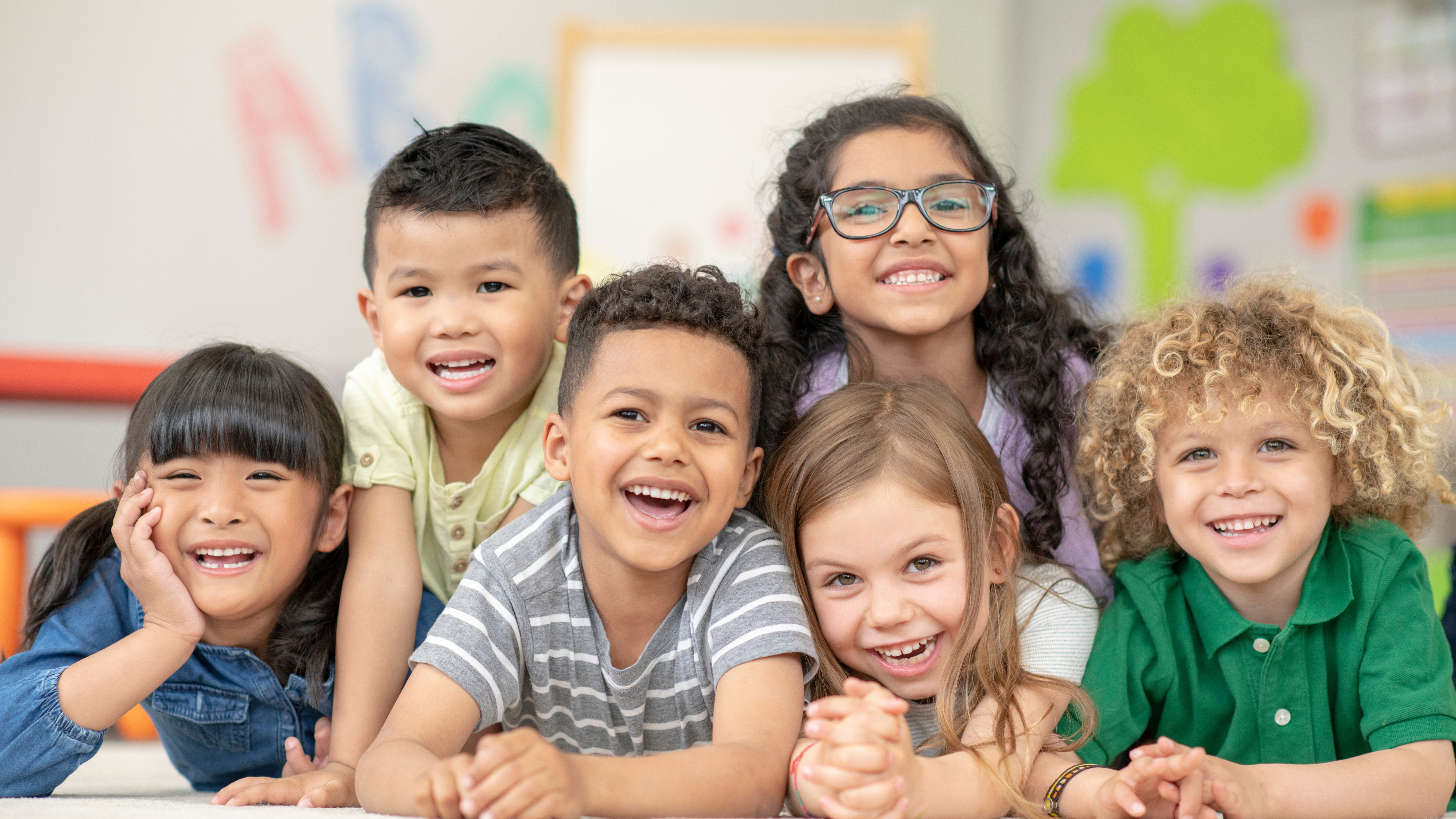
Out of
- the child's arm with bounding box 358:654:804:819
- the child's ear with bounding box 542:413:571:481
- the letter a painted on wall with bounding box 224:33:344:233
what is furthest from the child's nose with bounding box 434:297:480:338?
the letter a painted on wall with bounding box 224:33:344:233

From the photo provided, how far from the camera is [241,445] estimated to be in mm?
1389

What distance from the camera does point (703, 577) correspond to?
131 centimetres

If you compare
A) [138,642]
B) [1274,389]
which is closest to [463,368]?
[138,642]

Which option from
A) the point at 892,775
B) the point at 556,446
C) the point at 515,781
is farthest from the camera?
the point at 556,446

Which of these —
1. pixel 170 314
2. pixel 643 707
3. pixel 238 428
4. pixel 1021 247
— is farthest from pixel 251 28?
pixel 643 707

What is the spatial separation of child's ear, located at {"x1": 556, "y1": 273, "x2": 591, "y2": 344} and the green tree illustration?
243cm

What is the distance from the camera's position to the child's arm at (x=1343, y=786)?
1097mm

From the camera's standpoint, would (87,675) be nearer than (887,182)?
Yes

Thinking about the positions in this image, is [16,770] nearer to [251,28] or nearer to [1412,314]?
[251,28]

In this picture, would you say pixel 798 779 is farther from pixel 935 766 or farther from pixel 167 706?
pixel 167 706

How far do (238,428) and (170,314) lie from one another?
1794 mm

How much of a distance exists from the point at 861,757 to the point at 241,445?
0.85 metres

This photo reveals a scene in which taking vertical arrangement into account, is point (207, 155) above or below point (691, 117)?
below

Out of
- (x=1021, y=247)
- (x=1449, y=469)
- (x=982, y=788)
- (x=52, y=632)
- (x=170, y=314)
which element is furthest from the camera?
(x=170, y=314)
